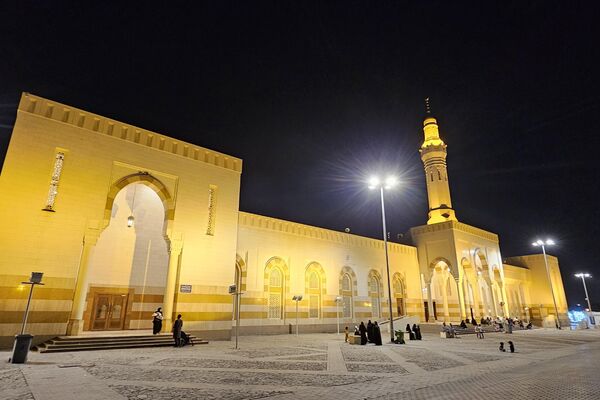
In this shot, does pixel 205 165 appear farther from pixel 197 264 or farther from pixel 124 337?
pixel 124 337

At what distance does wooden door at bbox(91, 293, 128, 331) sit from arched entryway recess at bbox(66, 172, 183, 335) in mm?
133

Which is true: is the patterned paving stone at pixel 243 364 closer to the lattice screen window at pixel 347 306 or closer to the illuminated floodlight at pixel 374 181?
the illuminated floodlight at pixel 374 181

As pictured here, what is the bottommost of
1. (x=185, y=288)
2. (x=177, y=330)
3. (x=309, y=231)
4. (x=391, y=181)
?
(x=177, y=330)

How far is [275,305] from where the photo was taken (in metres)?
22.8

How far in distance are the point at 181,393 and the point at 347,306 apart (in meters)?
21.7

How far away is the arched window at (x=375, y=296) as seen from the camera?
28516mm

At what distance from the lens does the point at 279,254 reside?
Result: 23.5 meters

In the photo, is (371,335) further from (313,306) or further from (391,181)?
(313,306)

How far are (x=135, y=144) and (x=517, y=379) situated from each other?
53.5 feet

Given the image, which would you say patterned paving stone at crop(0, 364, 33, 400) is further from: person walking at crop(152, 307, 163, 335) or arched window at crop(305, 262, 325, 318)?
arched window at crop(305, 262, 325, 318)

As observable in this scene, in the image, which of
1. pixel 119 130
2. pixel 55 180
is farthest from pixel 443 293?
pixel 55 180

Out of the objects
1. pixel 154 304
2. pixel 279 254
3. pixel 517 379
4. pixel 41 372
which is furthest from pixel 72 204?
pixel 517 379

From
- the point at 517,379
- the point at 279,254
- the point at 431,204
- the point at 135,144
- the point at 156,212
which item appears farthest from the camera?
the point at 431,204

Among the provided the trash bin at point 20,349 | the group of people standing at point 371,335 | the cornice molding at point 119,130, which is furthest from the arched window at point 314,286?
the trash bin at point 20,349
